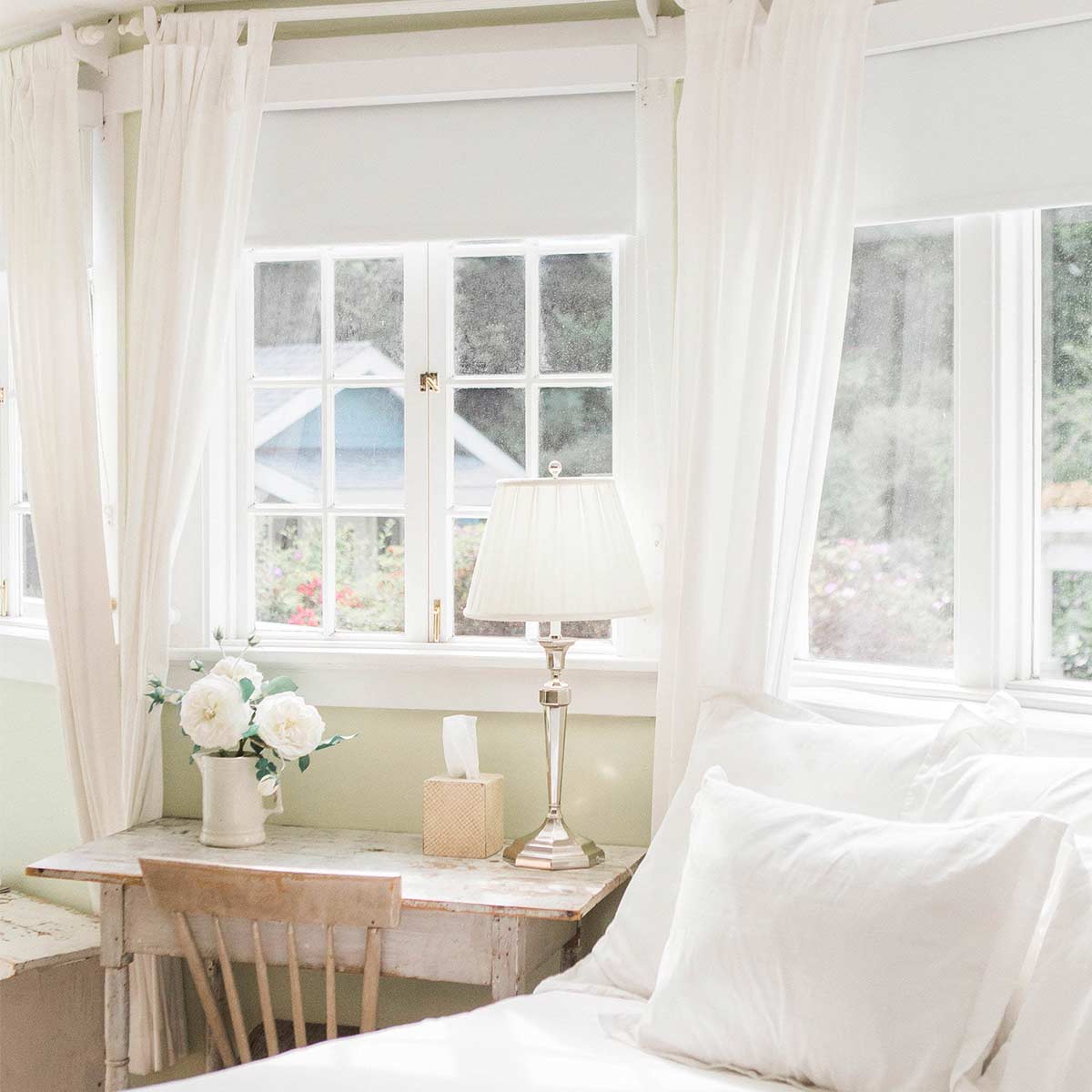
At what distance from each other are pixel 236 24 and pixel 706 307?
4.35ft

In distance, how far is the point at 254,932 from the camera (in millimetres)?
2314

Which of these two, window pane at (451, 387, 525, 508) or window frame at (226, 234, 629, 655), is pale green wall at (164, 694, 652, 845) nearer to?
window frame at (226, 234, 629, 655)

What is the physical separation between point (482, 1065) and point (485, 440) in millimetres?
1564

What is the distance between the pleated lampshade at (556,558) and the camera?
250 centimetres

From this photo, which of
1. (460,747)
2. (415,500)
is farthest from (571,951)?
(415,500)

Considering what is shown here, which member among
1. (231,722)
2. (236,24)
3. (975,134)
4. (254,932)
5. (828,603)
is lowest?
(254,932)

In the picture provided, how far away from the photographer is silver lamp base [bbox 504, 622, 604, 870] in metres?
2.57

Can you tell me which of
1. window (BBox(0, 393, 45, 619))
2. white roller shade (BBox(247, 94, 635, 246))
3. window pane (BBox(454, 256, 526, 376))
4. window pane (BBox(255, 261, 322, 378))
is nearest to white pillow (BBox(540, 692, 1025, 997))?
window pane (BBox(454, 256, 526, 376))

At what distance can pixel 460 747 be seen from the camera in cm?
Result: 272

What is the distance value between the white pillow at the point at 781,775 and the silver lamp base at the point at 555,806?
28cm

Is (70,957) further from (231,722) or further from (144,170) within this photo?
(144,170)

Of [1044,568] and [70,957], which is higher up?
[1044,568]

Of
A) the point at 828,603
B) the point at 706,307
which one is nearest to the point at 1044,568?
the point at 828,603

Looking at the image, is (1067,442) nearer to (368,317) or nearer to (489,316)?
(489,316)
